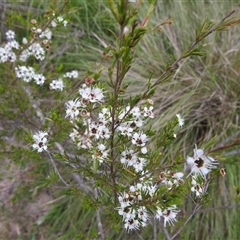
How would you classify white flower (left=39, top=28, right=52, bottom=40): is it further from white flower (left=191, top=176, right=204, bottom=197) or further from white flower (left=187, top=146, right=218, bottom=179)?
white flower (left=187, top=146, right=218, bottom=179)

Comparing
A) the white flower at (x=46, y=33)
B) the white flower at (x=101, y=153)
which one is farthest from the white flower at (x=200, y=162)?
the white flower at (x=46, y=33)

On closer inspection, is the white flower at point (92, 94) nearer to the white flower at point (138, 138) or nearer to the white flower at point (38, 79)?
the white flower at point (138, 138)

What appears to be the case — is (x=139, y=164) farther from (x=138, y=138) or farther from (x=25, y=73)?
(x=25, y=73)

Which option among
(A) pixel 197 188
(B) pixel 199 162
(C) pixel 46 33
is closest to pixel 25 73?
(C) pixel 46 33

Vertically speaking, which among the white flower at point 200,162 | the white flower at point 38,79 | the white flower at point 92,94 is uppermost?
the white flower at point 38,79

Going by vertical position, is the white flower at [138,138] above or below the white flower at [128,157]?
above

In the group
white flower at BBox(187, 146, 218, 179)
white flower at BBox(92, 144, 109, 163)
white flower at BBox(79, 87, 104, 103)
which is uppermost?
white flower at BBox(79, 87, 104, 103)

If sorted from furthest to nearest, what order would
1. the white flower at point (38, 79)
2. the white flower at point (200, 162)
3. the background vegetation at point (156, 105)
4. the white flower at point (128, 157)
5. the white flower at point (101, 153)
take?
the background vegetation at point (156, 105) → the white flower at point (38, 79) → the white flower at point (128, 157) → the white flower at point (101, 153) → the white flower at point (200, 162)

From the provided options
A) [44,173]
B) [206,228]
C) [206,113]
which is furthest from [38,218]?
[206,113]

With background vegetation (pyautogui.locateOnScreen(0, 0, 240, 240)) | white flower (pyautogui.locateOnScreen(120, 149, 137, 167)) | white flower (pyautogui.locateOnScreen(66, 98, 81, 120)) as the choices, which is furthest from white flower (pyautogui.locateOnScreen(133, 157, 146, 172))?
background vegetation (pyautogui.locateOnScreen(0, 0, 240, 240))
